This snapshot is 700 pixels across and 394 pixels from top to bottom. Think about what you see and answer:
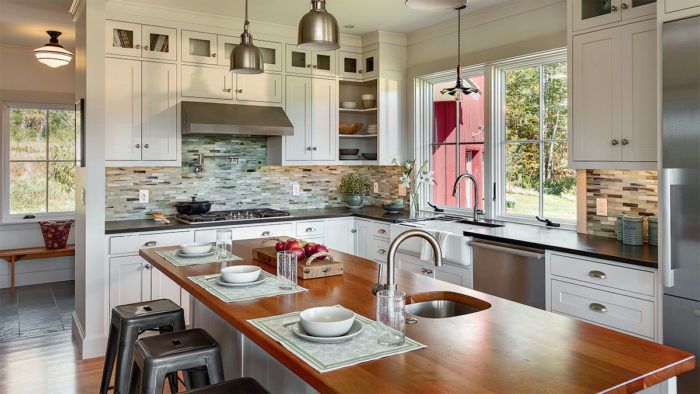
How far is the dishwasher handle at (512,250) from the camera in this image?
11.0ft

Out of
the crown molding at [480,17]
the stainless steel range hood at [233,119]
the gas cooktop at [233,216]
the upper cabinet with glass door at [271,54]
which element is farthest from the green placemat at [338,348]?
the upper cabinet with glass door at [271,54]

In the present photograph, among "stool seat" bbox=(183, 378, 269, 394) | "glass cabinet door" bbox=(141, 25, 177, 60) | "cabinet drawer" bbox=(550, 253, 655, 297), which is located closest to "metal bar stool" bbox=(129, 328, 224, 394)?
"stool seat" bbox=(183, 378, 269, 394)

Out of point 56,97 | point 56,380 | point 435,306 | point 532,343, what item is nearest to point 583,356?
point 532,343

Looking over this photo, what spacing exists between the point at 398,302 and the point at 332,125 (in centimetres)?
407

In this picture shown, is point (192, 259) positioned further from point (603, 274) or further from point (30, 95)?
point (30, 95)

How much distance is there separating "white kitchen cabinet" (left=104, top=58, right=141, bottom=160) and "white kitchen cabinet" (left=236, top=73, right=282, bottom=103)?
92cm

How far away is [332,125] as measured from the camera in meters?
5.45

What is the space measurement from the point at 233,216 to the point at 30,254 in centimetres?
306

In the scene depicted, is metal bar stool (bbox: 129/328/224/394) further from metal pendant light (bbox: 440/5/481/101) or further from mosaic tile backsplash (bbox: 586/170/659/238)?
mosaic tile backsplash (bbox: 586/170/659/238)

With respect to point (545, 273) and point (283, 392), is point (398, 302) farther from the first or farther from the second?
point (545, 273)

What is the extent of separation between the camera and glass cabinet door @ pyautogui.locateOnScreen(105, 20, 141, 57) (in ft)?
13.9

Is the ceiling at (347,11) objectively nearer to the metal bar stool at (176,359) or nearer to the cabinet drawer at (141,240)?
the cabinet drawer at (141,240)

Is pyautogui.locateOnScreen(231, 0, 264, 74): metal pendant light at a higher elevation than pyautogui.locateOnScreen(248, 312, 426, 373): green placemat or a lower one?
higher

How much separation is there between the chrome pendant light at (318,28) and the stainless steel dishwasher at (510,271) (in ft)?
6.40
